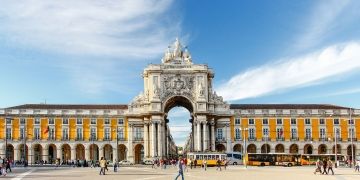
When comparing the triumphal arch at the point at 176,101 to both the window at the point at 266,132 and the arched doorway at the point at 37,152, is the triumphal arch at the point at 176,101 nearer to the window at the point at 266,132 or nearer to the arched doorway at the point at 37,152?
the window at the point at 266,132

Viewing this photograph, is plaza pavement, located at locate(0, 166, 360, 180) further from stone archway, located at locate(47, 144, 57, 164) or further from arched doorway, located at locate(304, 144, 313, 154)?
stone archway, located at locate(47, 144, 57, 164)

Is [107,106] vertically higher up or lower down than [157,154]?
higher up

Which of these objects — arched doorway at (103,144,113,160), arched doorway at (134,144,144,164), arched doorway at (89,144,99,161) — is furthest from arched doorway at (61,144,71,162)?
arched doorway at (134,144,144,164)

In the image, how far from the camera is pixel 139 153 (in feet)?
401

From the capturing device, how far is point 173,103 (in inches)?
4668

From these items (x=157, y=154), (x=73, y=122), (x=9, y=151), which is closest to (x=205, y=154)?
(x=157, y=154)

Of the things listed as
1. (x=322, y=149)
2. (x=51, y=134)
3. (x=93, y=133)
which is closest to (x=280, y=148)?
(x=322, y=149)

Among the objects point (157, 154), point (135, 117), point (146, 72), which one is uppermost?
point (146, 72)

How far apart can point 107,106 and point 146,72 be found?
12.9 metres

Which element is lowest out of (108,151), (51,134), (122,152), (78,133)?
(122,152)

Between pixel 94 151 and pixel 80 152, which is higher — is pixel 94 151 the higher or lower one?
the higher one

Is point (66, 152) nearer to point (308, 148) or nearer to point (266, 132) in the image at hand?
point (266, 132)

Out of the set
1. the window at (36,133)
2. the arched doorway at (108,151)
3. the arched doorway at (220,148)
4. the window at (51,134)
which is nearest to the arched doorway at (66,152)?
the window at (51,134)

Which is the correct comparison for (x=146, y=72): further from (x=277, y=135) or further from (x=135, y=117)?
(x=277, y=135)
